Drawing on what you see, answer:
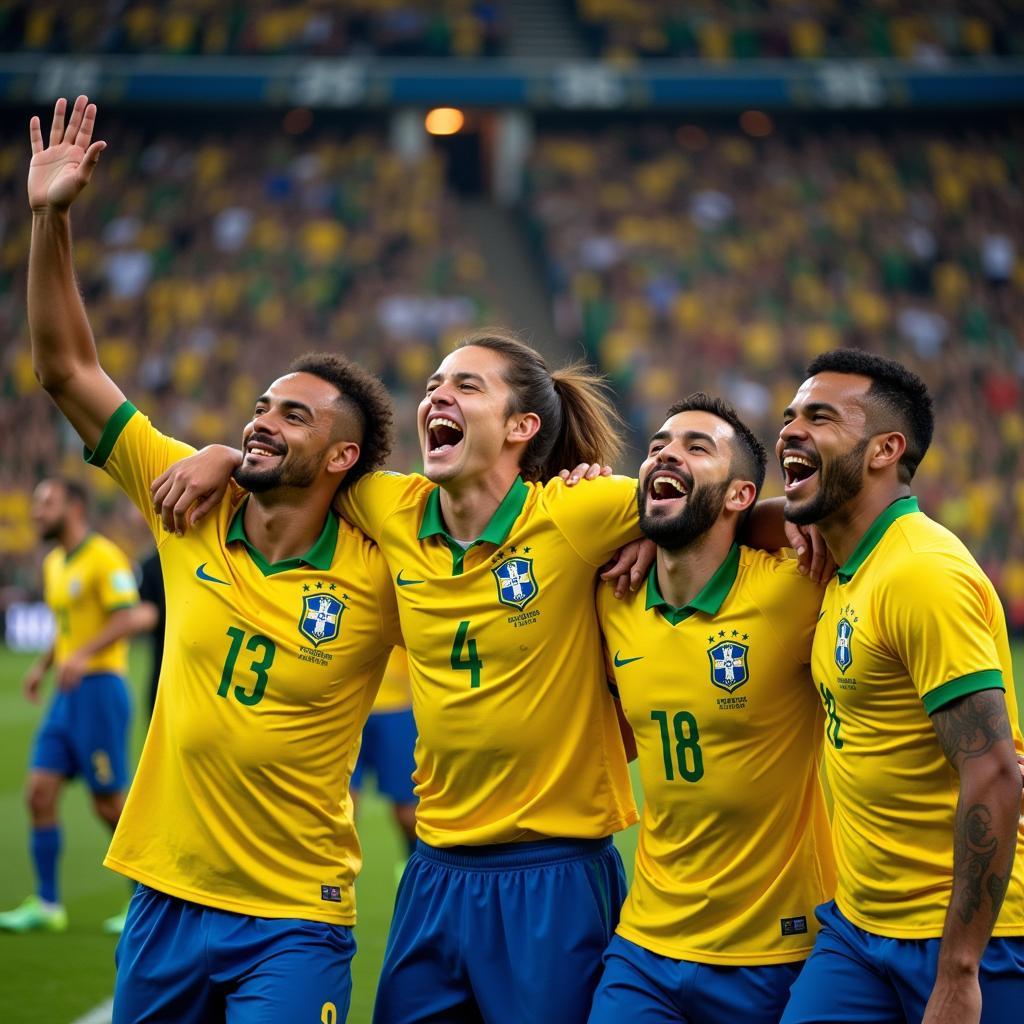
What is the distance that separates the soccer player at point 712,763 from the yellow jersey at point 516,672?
0.16 meters

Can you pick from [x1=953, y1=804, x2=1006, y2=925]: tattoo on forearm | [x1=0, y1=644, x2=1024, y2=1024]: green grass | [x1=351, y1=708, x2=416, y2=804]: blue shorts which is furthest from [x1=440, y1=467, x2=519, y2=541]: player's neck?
[x1=351, y1=708, x2=416, y2=804]: blue shorts

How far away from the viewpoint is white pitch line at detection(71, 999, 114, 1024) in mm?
5930

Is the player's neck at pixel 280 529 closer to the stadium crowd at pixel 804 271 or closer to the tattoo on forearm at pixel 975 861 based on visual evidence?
the tattoo on forearm at pixel 975 861

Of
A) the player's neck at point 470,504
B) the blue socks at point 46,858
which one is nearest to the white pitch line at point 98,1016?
the blue socks at point 46,858

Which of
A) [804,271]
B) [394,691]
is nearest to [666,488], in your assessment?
[394,691]

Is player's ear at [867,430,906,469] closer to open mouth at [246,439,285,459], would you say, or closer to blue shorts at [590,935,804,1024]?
blue shorts at [590,935,804,1024]

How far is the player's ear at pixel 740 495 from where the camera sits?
3.99 meters

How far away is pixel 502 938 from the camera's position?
12.6ft

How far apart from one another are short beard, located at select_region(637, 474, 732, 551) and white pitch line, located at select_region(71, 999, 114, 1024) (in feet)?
11.3

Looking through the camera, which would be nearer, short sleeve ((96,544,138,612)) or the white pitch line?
the white pitch line

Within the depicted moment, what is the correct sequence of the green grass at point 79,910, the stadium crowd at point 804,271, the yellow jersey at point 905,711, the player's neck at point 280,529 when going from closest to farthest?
1. the yellow jersey at point 905,711
2. the player's neck at point 280,529
3. the green grass at point 79,910
4. the stadium crowd at point 804,271

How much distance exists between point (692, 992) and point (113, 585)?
5506mm

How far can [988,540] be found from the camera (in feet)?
75.8

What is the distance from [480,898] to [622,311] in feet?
74.9
